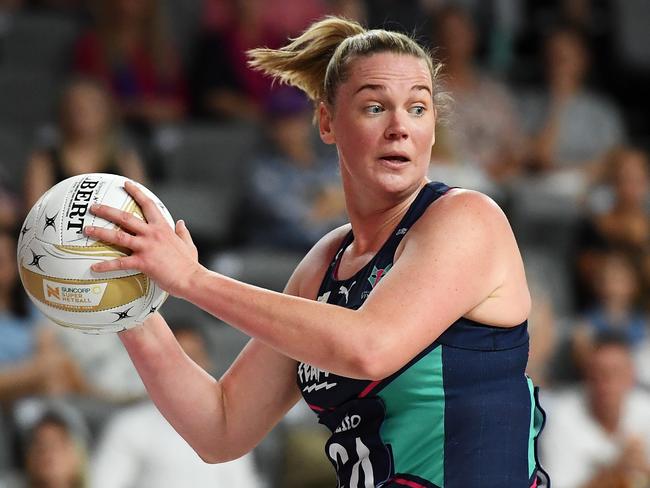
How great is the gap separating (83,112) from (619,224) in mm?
3069

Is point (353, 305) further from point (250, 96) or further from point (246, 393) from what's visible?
point (250, 96)

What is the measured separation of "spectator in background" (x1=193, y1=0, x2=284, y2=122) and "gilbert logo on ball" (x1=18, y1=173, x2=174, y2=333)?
4.79 m

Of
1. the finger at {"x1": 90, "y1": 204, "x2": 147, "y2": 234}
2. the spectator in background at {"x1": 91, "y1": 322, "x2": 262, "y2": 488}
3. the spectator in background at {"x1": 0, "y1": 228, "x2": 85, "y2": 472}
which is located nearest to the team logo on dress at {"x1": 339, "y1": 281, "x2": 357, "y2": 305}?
the finger at {"x1": 90, "y1": 204, "x2": 147, "y2": 234}

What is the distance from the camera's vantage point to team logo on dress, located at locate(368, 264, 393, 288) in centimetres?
272

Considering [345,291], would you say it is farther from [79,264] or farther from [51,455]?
[51,455]

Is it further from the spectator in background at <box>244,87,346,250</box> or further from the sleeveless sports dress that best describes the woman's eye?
the spectator in background at <box>244,87,346,250</box>

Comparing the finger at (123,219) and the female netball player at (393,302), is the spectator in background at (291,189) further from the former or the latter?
the finger at (123,219)

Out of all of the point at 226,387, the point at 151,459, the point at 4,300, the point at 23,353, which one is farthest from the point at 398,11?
the point at 226,387

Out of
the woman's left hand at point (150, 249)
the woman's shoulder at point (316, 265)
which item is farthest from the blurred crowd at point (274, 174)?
the woman's left hand at point (150, 249)

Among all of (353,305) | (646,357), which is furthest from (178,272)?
(646,357)

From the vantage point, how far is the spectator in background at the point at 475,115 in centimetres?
753

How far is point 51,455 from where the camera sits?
5297 millimetres

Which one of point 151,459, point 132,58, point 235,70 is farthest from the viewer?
point 235,70

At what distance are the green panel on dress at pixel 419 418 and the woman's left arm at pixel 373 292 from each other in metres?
0.12
